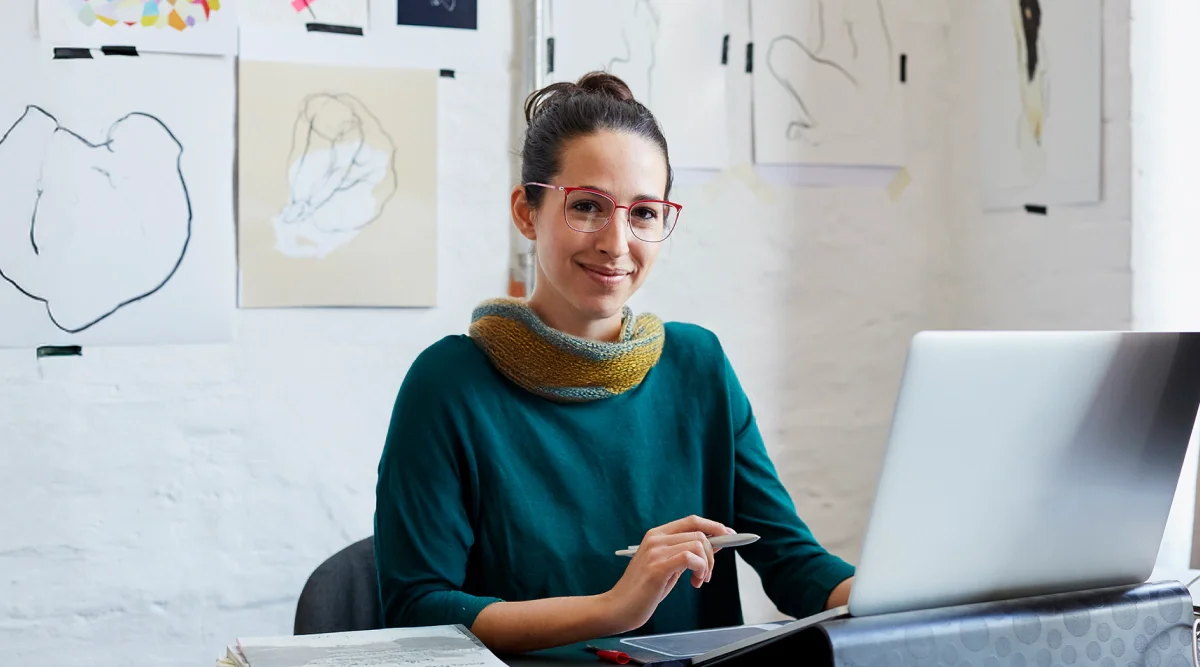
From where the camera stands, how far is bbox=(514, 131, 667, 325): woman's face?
52.0 inches

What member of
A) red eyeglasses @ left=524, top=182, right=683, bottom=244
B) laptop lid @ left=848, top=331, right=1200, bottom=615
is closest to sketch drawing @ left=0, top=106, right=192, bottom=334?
red eyeglasses @ left=524, top=182, right=683, bottom=244

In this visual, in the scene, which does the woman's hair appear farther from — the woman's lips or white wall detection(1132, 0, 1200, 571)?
white wall detection(1132, 0, 1200, 571)

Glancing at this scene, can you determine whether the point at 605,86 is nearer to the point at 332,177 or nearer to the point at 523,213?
the point at 523,213

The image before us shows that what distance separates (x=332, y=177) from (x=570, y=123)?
0.90m

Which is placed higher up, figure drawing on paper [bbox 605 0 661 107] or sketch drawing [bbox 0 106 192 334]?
figure drawing on paper [bbox 605 0 661 107]

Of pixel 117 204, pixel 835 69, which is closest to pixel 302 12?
pixel 117 204

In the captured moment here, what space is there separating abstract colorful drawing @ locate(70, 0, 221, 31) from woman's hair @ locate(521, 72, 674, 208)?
896mm

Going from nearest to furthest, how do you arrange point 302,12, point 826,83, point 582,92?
point 582,92 < point 302,12 < point 826,83

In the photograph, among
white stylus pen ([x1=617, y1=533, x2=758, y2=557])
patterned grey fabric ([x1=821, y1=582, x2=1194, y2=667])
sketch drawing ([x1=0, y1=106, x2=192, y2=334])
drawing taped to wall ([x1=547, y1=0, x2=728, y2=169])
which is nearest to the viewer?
patterned grey fabric ([x1=821, y1=582, x2=1194, y2=667])

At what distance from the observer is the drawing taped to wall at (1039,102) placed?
218cm

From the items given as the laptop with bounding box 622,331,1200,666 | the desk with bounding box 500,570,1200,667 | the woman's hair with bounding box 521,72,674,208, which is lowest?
the desk with bounding box 500,570,1200,667

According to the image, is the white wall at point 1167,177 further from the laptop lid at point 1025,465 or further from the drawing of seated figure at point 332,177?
the drawing of seated figure at point 332,177

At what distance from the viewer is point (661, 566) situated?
1019 mm

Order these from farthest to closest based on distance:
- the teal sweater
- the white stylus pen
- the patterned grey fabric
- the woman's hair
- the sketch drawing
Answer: the sketch drawing, the woman's hair, the teal sweater, the white stylus pen, the patterned grey fabric
